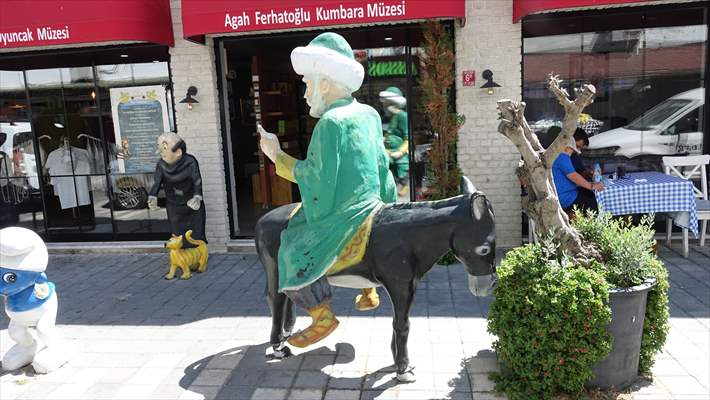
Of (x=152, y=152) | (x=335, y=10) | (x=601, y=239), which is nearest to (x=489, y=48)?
(x=335, y=10)

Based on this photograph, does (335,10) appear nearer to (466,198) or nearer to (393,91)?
(393,91)

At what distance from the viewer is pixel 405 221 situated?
329cm

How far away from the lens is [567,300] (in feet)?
10.00

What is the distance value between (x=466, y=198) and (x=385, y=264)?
65 cm

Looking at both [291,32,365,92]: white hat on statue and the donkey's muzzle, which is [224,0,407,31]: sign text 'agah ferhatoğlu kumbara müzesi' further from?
the donkey's muzzle

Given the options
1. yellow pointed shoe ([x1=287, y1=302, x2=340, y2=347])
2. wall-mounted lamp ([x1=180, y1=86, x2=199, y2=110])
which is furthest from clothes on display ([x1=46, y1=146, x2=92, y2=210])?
yellow pointed shoe ([x1=287, y1=302, x2=340, y2=347])

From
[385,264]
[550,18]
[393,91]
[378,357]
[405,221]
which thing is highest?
[550,18]

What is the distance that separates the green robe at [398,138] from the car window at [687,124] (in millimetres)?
3521

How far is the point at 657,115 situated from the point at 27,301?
749 centimetres

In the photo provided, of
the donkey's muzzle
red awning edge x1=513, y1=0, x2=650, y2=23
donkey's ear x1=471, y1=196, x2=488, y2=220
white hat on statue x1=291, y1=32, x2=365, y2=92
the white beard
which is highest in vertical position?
red awning edge x1=513, y1=0, x2=650, y2=23

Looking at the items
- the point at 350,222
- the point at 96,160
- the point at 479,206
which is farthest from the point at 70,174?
the point at 479,206

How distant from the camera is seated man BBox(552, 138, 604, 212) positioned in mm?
5871

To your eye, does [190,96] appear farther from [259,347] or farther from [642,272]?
[642,272]

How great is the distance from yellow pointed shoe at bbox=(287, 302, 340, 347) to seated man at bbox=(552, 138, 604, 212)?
11.6ft
